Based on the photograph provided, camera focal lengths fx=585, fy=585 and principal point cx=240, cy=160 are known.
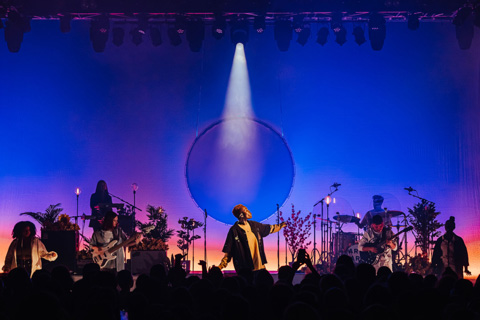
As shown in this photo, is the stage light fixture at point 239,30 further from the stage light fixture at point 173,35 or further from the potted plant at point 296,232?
the potted plant at point 296,232

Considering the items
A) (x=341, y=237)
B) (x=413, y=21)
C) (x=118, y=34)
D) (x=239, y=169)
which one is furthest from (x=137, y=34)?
(x=341, y=237)

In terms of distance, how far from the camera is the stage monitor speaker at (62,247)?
32.6 feet

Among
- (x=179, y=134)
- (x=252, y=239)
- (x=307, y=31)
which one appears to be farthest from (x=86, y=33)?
(x=252, y=239)

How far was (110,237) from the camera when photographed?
9.19 metres

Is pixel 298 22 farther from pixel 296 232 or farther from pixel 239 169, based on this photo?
pixel 296 232

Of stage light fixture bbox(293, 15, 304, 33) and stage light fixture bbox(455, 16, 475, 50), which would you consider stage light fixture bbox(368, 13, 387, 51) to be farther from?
stage light fixture bbox(455, 16, 475, 50)

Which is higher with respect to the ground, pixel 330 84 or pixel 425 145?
pixel 330 84

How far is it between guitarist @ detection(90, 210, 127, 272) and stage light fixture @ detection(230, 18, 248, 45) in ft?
15.3

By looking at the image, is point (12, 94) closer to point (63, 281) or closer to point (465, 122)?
point (63, 281)

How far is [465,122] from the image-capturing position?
13555mm

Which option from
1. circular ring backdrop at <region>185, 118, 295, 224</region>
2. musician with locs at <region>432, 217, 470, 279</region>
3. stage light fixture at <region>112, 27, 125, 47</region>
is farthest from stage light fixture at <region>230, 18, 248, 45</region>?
musician with locs at <region>432, 217, 470, 279</region>

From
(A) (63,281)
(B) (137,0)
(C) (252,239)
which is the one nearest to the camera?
(A) (63,281)

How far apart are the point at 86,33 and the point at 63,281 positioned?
9.54 metres

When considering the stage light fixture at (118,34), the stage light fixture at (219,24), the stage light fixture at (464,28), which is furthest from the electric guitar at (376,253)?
the stage light fixture at (118,34)
